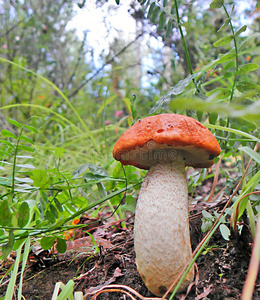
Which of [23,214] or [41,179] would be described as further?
[41,179]

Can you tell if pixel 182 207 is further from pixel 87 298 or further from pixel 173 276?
→ pixel 87 298

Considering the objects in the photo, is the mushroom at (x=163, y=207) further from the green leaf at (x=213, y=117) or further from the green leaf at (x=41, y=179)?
the green leaf at (x=41, y=179)

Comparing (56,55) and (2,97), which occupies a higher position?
(56,55)

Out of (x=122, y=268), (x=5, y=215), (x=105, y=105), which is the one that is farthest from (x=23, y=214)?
(x=105, y=105)

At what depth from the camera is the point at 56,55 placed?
457 cm

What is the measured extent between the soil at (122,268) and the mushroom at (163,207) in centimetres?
10

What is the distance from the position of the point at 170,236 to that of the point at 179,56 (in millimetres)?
2442

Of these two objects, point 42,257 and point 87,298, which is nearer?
point 87,298

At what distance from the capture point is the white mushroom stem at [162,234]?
96cm

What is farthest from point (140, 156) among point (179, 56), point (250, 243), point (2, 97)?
point (2, 97)

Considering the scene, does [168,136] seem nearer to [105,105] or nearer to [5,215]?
[5,215]

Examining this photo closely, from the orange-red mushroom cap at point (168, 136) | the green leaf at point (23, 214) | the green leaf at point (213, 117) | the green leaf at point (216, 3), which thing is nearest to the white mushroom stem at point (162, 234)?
the orange-red mushroom cap at point (168, 136)

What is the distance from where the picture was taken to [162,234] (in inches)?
38.4

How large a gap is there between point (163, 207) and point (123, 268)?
1.52ft
